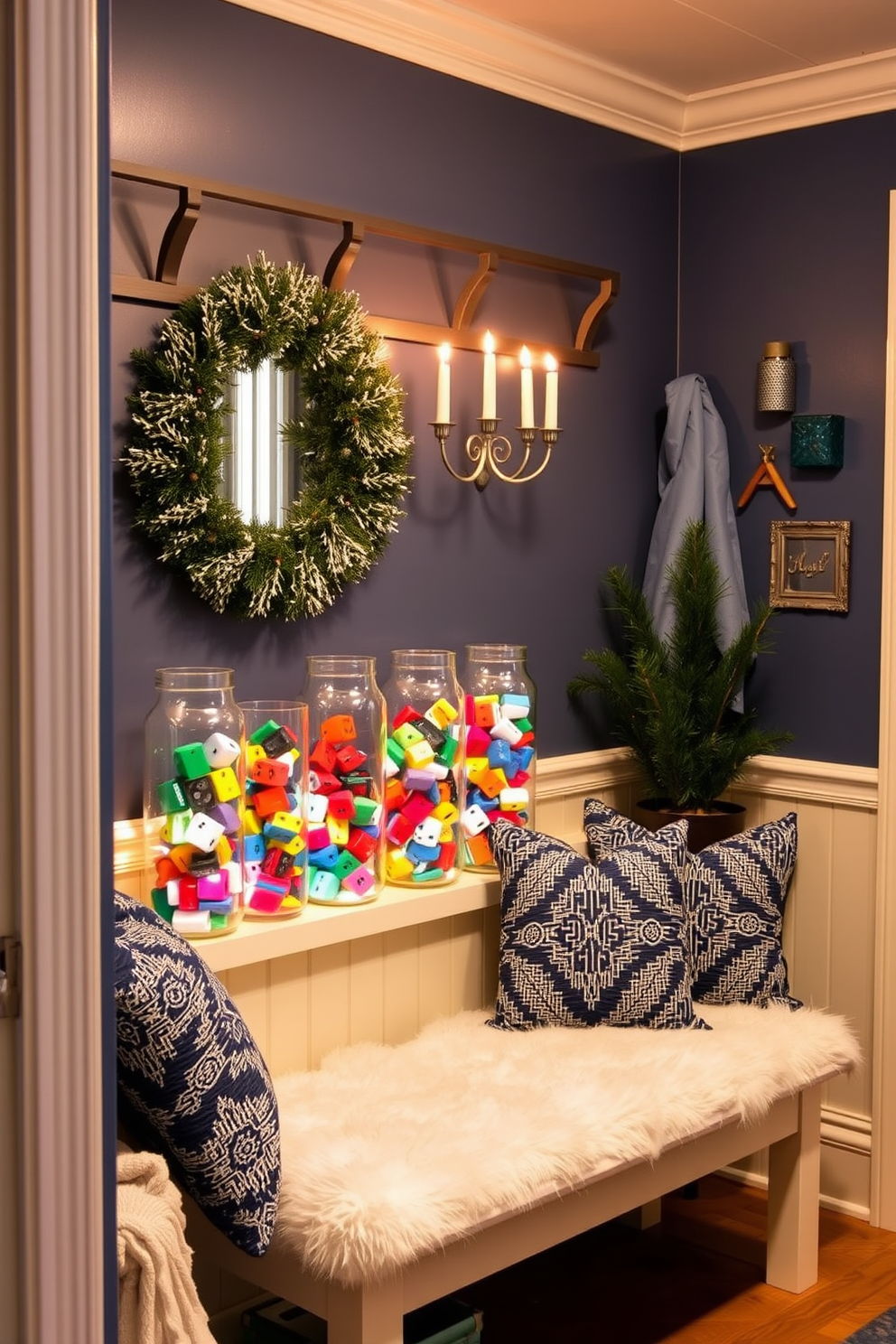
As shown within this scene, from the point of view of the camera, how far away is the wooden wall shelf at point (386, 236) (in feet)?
7.97

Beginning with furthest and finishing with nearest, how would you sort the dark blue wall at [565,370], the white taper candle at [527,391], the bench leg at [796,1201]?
the white taper candle at [527,391] < the bench leg at [796,1201] < the dark blue wall at [565,370]

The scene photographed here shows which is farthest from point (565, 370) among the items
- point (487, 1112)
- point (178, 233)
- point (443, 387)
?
point (487, 1112)

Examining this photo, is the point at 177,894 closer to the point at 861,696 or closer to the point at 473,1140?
the point at 473,1140

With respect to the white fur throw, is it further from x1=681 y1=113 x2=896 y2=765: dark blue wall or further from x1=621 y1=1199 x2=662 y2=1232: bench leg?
x1=681 y1=113 x2=896 y2=765: dark blue wall

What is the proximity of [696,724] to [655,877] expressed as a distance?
1.86ft

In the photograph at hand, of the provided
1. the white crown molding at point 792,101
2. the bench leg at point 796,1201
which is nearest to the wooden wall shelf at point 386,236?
the white crown molding at point 792,101

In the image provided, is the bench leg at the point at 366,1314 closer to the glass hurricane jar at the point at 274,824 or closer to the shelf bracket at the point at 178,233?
the glass hurricane jar at the point at 274,824

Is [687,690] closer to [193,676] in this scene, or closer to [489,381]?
[489,381]

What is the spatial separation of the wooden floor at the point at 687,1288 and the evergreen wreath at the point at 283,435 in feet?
4.90

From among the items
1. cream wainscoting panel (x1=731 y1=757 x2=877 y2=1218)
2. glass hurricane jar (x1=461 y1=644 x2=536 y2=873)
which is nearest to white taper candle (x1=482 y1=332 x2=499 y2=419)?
glass hurricane jar (x1=461 y1=644 x2=536 y2=873)

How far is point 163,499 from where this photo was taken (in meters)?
2.45

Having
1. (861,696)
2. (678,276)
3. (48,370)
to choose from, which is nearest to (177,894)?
(48,370)

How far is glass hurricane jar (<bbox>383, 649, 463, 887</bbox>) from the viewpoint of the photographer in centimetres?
285

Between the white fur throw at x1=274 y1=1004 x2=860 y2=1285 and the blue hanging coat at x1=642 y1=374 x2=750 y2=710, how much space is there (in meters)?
0.98
